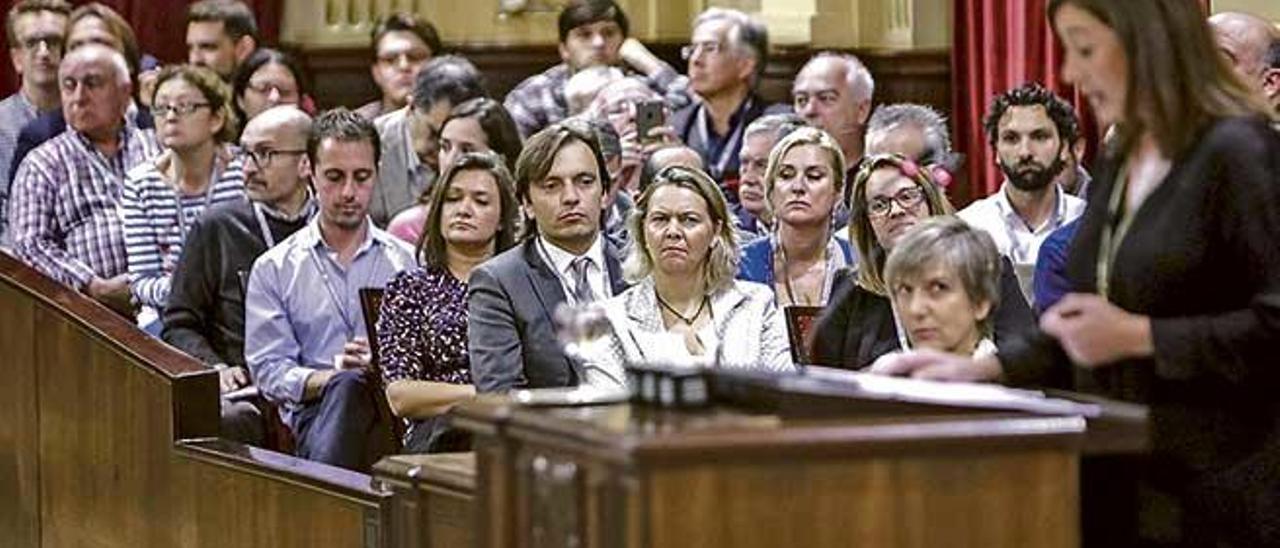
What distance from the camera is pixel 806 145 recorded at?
19.6 ft

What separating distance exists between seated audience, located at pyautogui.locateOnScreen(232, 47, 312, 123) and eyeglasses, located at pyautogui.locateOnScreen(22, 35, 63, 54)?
530 mm

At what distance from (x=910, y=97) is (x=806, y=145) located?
2.35 meters

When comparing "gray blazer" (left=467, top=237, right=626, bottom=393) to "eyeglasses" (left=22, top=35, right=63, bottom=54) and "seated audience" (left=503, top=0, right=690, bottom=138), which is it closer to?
"seated audience" (left=503, top=0, right=690, bottom=138)

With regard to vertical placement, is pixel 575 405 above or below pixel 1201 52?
below

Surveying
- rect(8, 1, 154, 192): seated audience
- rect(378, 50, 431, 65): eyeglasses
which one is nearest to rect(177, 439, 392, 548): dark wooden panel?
rect(8, 1, 154, 192): seated audience

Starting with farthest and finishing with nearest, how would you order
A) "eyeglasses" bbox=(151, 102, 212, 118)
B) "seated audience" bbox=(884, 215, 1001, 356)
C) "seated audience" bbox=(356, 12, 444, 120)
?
"seated audience" bbox=(356, 12, 444, 120) → "eyeglasses" bbox=(151, 102, 212, 118) → "seated audience" bbox=(884, 215, 1001, 356)

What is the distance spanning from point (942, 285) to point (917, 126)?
273 cm

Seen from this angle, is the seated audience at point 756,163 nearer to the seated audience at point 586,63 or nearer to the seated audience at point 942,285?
the seated audience at point 586,63

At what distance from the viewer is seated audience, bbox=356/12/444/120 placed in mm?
8242

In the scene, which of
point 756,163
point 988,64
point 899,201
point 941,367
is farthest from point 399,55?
point 941,367

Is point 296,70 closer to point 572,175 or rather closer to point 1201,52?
point 572,175

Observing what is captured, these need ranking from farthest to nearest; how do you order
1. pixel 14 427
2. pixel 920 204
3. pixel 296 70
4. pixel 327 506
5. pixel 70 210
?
pixel 296 70, pixel 70 210, pixel 14 427, pixel 920 204, pixel 327 506

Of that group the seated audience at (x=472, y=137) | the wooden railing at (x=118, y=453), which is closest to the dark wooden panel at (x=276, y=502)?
the wooden railing at (x=118, y=453)

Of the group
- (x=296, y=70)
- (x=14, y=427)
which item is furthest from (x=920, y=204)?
(x=296, y=70)
